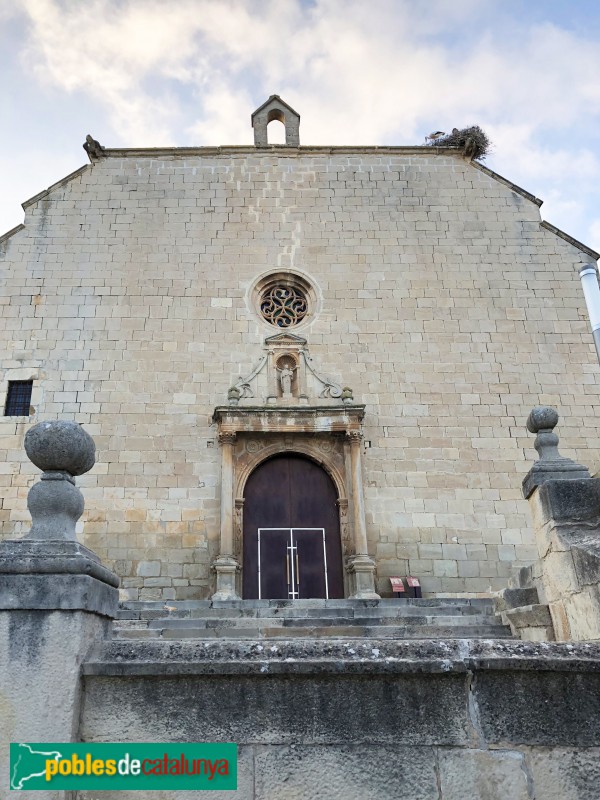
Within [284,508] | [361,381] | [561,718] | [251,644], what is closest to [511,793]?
[561,718]

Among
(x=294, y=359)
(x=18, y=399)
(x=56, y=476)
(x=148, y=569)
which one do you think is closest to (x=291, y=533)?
(x=148, y=569)

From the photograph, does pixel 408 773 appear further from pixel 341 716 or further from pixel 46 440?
pixel 46 440

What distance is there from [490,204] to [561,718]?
1208 centimetres

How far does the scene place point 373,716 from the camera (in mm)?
2938

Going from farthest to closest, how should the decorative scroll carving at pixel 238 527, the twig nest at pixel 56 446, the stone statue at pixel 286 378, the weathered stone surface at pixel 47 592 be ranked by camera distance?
1. the stone statue at pixel 286 378
2. the decorative scroll carving at pixel 238 527
3. the twig nest at pixel 56 446
4. the weathered stone surface at pixel 47 592

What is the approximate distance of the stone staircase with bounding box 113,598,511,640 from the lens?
20.2ft

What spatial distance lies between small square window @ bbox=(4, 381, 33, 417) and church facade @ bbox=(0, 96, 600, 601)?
4cm

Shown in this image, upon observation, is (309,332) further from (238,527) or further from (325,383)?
(238,527)

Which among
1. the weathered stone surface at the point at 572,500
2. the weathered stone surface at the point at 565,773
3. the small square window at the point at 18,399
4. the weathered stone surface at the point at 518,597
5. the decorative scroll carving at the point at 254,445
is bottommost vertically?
the weathered stone surface at the point at 565,773

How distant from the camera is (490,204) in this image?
43.3 ft

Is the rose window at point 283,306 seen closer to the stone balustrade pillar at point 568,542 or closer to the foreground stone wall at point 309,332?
the foreground stone wall at point 309,332

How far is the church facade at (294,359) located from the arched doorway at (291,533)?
0.04 m

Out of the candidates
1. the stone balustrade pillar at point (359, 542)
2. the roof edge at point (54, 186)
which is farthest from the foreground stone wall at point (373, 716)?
the roof edge at point (54, 186)

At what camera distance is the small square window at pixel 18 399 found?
1113 cm
